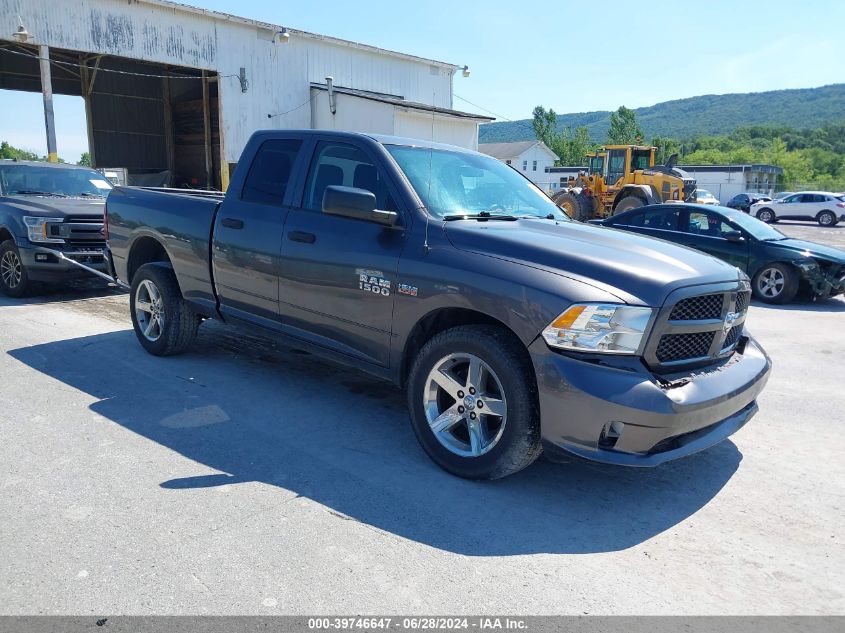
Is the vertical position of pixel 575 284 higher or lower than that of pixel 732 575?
higher

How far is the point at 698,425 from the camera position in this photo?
11.3 ft

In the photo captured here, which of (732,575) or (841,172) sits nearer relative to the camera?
(732,575)

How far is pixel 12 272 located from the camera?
9.04 m

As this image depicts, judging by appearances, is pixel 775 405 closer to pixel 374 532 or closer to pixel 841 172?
pixel 374 532

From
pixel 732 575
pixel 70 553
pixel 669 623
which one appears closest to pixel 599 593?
pixel 669 623

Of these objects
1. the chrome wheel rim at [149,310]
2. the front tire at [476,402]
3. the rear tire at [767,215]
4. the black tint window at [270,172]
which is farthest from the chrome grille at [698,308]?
the rear tire at [767,215]

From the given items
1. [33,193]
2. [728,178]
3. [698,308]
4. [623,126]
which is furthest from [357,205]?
[623,126]

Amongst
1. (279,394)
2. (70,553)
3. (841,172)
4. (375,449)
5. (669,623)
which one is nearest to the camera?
(669,623)

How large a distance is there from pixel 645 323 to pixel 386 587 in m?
1.82

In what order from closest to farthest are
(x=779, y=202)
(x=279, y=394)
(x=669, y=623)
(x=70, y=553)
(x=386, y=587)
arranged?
1. (x=669, y=623)
2. (x=386, y=587)
3. (x=70, y=553)
4. (x=279, y=394)
5. (x=779, y=202)

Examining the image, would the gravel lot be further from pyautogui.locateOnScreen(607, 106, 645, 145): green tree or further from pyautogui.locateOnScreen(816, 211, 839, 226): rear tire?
pyautogui.locateOnScreen(607, 106, 645, 145): green tree

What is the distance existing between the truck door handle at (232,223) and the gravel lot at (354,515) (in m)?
1.34

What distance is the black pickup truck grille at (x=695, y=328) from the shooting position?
343 cm

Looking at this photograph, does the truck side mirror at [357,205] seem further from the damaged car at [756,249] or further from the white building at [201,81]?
the white building at [201,81]
